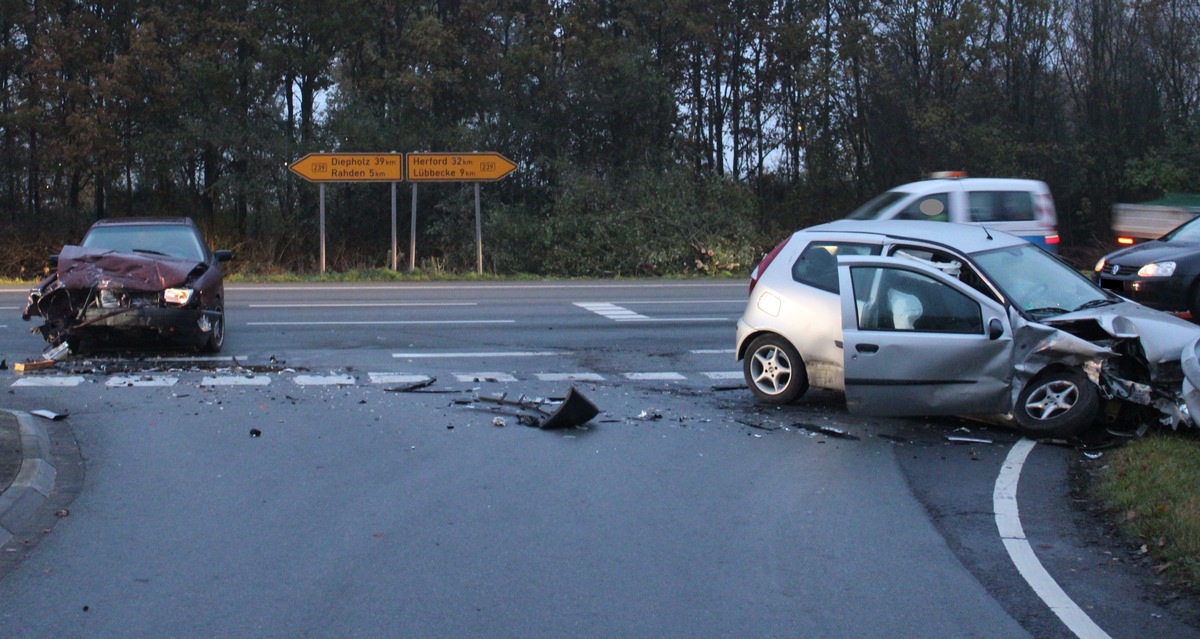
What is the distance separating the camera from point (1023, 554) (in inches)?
244

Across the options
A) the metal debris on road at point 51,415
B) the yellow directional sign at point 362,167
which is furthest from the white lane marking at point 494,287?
the metal debris on road at point 51,415

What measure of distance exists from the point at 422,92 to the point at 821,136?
11479mm

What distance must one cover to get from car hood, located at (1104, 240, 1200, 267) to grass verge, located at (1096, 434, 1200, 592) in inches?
239

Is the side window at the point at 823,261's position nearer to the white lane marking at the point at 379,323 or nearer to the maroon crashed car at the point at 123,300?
the maroon crashed car at the point at 123,300

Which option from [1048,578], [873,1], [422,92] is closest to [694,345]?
[1048,578]

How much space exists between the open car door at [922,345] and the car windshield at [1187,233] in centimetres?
743

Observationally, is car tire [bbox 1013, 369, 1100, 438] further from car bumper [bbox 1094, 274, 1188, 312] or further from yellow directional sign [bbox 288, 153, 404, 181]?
yellow directional sign [bbox 288, 153, 404, 181]

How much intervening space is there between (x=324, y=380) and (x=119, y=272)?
2.68 m

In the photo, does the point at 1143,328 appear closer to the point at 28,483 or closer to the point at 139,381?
the point at 28,483

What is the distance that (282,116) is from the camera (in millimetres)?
35188

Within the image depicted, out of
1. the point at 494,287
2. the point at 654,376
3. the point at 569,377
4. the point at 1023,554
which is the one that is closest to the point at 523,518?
the point at 1023,554

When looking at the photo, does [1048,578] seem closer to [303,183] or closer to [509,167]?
[509,167]

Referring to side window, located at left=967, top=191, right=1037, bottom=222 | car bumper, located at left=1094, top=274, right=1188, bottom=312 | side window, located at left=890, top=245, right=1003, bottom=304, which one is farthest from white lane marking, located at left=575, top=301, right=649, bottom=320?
side window, located at left=890, top=245, right=1003, bottom=304

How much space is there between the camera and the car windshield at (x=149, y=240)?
45.8 feet
